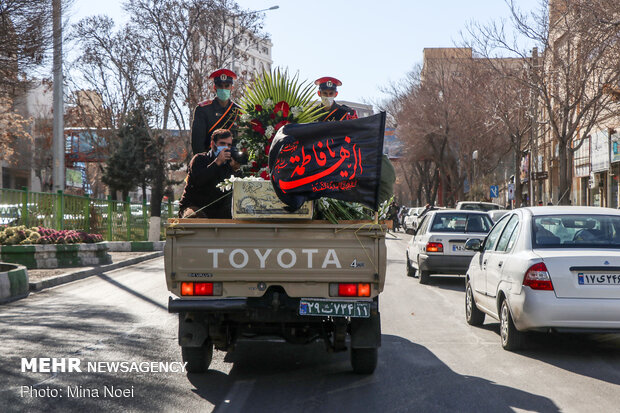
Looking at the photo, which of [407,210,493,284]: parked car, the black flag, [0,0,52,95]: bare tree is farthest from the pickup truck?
[0,0,52,95]: bare tree

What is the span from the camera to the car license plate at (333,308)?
6.06 m

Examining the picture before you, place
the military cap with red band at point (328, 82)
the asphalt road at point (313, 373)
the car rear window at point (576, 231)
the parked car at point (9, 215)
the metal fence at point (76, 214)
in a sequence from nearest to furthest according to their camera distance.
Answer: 1. the asphalt road at point (313, 373)
2. the car rear window at point (576, 231)
3. the military cap with red band at point (328, 82)
4. the parked car at point (9, 215)
5. the metal fence at point (76, 214)

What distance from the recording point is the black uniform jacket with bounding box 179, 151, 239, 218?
722 cm

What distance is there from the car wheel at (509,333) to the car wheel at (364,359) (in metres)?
1.92

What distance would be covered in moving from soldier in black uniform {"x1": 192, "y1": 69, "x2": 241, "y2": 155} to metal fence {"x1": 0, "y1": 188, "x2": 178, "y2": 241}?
9.53 metres

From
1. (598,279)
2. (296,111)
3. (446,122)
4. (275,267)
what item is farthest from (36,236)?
(446,122)

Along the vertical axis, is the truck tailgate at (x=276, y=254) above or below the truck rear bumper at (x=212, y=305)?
above

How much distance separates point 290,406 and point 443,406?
1.18 meters

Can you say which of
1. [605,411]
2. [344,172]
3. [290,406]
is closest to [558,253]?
[605,411]

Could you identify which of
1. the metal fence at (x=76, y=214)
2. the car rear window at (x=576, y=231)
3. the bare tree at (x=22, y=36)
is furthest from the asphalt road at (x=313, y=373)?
the metal fence at (x=76, y=214)

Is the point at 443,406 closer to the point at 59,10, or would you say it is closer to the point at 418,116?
the point at 59,10

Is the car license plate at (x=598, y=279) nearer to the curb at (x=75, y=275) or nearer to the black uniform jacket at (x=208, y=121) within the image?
the black uniform jacket at (x=208, y=121)

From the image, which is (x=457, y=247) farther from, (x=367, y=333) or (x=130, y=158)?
(x=130, y=158)

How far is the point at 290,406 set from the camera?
5.73 meters
